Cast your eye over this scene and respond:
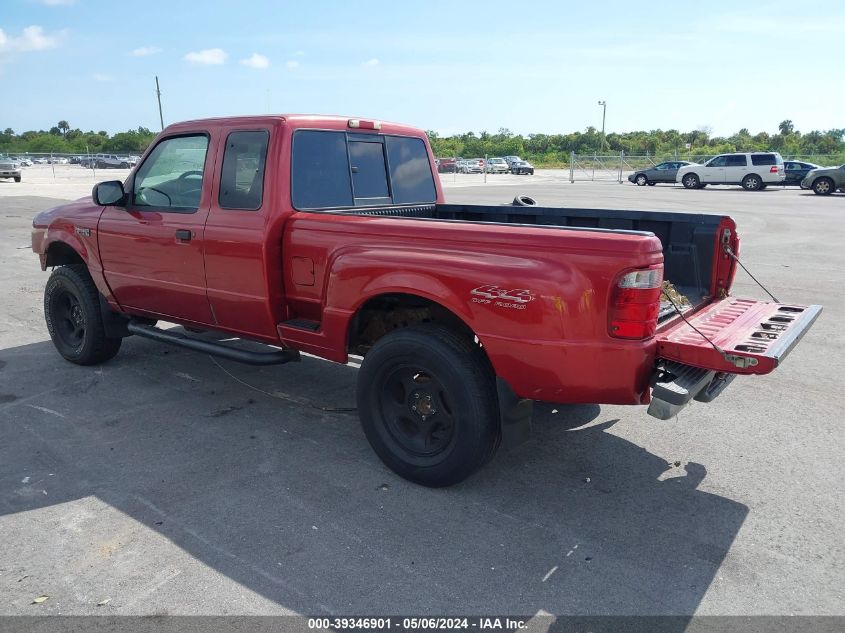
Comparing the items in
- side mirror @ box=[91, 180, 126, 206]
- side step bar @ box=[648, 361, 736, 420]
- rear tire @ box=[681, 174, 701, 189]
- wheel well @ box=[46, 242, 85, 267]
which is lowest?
rear tire @ box=[681, 174, 701, 189]

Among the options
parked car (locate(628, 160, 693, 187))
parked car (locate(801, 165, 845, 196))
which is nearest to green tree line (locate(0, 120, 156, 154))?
parked car (locate(628, 160, 693, 187))

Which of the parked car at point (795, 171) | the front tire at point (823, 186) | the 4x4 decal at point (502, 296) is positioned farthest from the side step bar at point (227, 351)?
the parked car at point (795, 171)

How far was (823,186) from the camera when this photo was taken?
27.8 m

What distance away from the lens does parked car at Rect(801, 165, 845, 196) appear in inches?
1072

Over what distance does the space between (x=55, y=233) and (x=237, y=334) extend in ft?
7.41

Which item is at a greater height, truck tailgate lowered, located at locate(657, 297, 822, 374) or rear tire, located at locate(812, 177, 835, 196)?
truck tailgate lowered, located at locate(657, 297, 822, 374)

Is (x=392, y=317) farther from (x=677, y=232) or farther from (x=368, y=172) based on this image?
(x=677, y=232)

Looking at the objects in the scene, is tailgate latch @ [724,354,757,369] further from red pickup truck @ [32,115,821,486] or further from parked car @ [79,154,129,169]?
parked car @ [79,154,129,169]

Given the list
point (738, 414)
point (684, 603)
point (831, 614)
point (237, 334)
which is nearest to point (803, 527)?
point (831, 614)

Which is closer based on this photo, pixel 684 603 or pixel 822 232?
pixel 684 603

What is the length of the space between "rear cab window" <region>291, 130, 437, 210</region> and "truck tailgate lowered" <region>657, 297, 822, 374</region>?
2331 millimetres

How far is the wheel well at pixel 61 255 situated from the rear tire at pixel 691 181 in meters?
32.2

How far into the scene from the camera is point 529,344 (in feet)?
10.5

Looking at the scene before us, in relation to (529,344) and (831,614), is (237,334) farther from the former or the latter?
(831,614)
